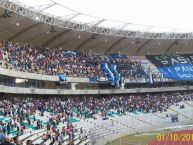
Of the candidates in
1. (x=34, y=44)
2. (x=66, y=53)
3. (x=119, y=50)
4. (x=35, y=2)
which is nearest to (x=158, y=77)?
(x=119, y=50)

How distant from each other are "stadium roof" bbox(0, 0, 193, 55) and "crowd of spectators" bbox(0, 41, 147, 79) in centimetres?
135

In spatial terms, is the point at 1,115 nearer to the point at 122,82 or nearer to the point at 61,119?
the point at 61,119

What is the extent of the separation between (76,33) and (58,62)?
5.86 meters

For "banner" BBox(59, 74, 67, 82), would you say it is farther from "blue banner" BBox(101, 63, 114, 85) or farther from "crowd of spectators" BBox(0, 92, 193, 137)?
"blue banner" BBox(101, 63, 114, 85)

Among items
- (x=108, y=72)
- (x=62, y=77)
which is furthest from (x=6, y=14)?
(x=108, y=72)

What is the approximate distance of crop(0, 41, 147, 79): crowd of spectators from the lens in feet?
136

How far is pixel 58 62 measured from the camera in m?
49.5

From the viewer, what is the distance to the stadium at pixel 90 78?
33.9 metres

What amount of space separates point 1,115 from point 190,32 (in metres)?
38.3

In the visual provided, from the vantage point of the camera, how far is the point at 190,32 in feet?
203
